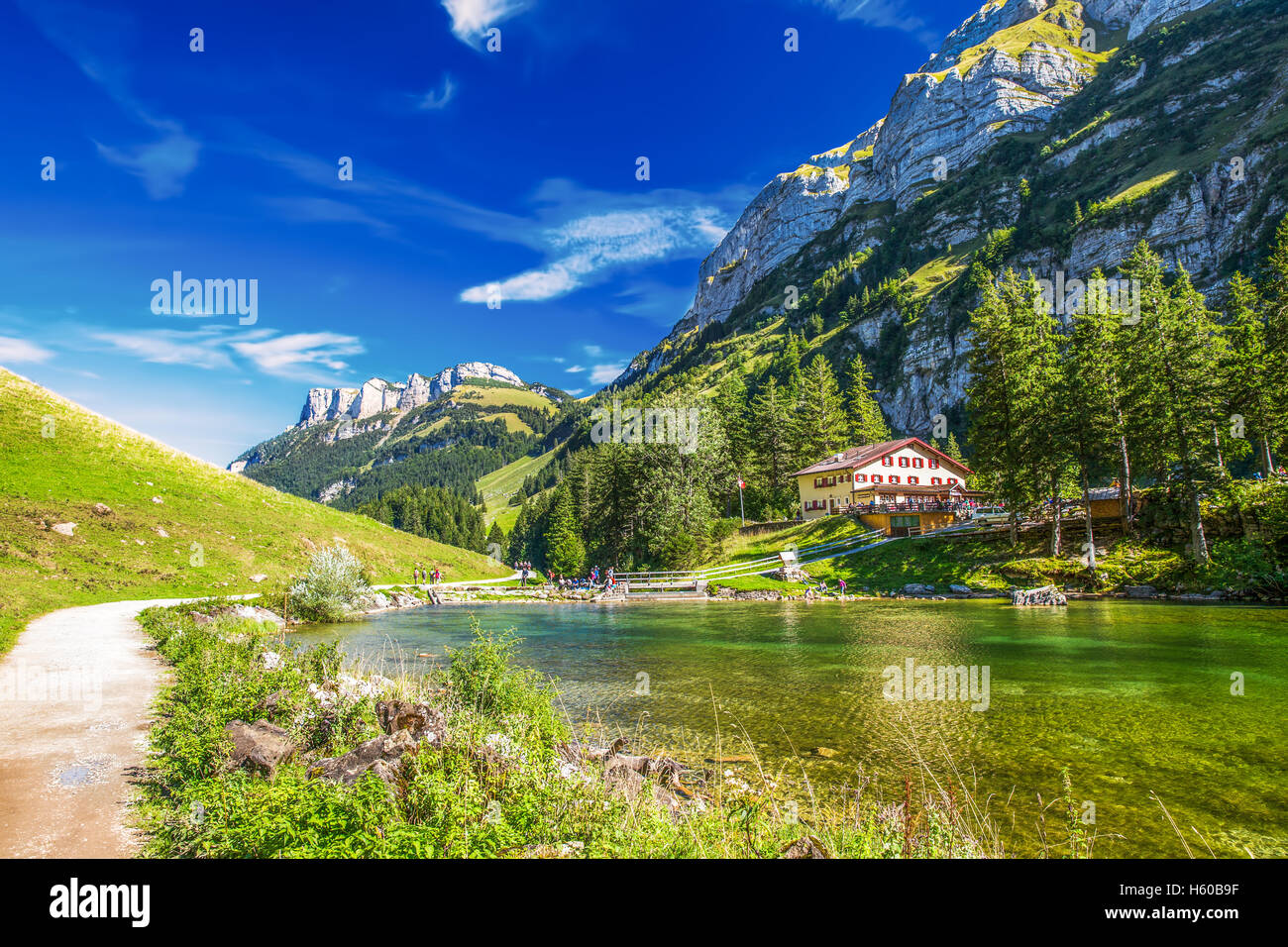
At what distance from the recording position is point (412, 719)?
11.1 meters

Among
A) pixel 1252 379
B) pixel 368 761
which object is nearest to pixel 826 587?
pixel 1252 379

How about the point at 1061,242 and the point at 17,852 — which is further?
the point at 1061,242

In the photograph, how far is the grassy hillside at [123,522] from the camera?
34.0 m

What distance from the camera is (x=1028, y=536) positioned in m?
45.6

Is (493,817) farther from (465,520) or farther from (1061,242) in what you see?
(1061,242)

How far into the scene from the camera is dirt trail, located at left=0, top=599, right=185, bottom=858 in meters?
6.96

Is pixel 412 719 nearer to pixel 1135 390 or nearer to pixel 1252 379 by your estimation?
pixel 1135 390

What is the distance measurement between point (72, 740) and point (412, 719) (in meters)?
5.80

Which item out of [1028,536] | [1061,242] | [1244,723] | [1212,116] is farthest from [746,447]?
[1212,116]

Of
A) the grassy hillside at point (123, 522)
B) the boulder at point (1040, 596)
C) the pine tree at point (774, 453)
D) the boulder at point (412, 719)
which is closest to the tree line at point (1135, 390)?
the boulder at point (1040, 596)

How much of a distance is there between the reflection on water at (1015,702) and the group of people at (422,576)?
1251 inches

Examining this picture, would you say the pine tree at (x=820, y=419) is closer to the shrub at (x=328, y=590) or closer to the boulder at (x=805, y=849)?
the shrub at (x=328, y=590)

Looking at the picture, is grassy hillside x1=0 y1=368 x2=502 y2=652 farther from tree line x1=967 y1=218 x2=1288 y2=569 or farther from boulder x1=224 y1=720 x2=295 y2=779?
tree line x1=967 y1=218 x2=1288 y2=569
